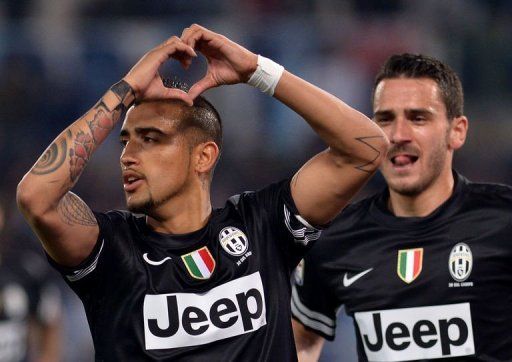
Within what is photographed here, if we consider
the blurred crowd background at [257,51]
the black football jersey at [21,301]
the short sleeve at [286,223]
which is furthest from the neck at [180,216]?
the blurred crowd background at [257,51]

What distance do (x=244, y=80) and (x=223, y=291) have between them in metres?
0.78

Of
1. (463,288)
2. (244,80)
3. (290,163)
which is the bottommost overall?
(463,288)

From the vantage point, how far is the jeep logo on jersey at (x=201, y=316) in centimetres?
369

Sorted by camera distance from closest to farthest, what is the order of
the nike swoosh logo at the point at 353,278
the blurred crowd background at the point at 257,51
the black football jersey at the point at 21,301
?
the nike swoosh logo at the point at 353,278 < the black football jersey at the point at 21,301 < the blurred crowd background at the point at 257,51

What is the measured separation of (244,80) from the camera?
3914 mm

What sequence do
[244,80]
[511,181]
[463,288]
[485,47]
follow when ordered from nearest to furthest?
[244,80] → [463,288] → [511,181] → [485,47]

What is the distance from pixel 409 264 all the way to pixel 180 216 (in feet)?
3.65

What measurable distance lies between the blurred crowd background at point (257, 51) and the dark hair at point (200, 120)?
4.29 meters

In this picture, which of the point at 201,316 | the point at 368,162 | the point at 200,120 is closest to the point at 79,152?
the point at 200,120

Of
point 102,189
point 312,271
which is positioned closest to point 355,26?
point 102,189

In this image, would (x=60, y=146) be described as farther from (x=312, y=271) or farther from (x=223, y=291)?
(x=312, y=271)

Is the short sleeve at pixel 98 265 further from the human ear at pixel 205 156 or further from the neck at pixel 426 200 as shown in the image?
the neck at pixel 426 200

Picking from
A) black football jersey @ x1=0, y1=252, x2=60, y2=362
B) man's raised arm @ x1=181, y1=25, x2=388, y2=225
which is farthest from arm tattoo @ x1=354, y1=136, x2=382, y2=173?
black football jersey @ x1=0, y1=252, x2=60, y2=362

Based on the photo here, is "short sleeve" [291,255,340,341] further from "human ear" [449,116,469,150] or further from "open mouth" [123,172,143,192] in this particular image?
"open mouth" [123,172,143,192]
